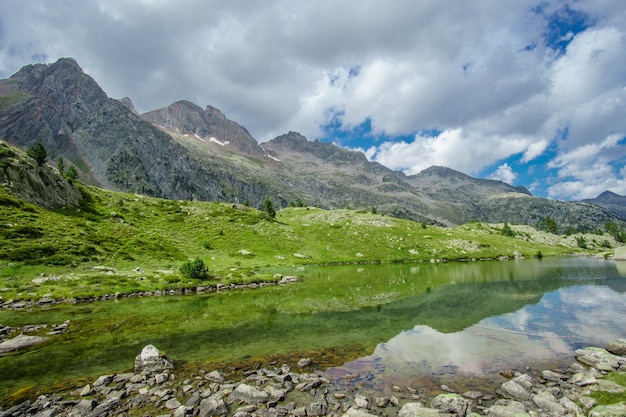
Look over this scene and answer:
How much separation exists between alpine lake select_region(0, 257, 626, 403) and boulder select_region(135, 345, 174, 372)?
759 mm

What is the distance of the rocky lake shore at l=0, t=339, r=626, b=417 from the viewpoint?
13.2m

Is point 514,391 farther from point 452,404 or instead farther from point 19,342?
point 19,342

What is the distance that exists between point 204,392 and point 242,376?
2.52 meters

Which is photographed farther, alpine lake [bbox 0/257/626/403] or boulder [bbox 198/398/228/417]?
alpine lake [bbox 0/257/626/403]

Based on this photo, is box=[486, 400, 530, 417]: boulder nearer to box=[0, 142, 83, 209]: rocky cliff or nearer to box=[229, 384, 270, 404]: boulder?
box=[229, 384, 270, 404]: boulder

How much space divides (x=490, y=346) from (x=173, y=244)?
242ft

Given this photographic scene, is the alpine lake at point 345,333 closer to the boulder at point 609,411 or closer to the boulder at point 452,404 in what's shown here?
the boulder at point 452,404

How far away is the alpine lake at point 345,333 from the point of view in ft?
58.7

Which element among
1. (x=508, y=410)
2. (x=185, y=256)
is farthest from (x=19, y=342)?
(x=185, y=256)

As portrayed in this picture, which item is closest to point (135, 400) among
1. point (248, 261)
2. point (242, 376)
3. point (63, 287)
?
point (242, 376)

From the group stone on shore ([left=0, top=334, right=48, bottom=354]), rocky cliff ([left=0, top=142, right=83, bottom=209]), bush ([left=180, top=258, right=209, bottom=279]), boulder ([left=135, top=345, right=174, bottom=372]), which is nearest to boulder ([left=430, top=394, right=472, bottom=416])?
boulder ([left=135, top=345, right=174, bottom=372])

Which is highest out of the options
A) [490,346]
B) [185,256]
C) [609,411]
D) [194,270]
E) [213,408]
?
[185,256]

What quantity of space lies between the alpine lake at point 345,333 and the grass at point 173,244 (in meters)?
9.79

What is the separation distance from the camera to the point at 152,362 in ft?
60.2
